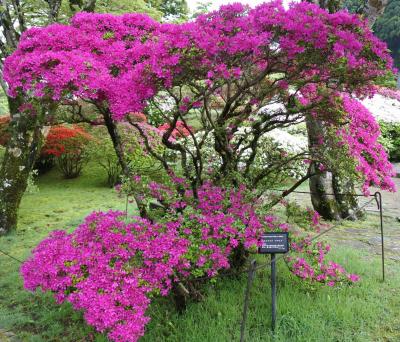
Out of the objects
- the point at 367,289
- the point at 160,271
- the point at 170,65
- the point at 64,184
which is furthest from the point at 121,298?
the point at 64,184

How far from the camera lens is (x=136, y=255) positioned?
3.52 m

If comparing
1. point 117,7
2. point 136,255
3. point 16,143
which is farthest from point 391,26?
point 136,255

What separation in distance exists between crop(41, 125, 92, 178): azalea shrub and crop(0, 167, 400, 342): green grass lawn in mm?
6182

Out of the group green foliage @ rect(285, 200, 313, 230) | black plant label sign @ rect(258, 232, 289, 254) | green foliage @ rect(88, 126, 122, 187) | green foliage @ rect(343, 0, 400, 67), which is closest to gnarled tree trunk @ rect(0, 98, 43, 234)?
green foliage @ rect(88, 126, 122, 187)

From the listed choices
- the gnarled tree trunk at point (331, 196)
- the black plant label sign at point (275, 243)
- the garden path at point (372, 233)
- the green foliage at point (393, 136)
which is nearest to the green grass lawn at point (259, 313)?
the black plant label sign at point (275, 243)

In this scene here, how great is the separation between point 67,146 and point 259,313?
9149mm

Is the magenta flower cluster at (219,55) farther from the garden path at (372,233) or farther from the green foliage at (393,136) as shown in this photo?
the green foliage at (393,136)

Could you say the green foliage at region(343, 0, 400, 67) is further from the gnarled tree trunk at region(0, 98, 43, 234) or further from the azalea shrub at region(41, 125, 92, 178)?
the gnarled tree trunk at region(0, 98, 43, 234)

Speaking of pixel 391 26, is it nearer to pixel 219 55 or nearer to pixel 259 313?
pixel 219 55

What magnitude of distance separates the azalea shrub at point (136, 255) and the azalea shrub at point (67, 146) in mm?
8050

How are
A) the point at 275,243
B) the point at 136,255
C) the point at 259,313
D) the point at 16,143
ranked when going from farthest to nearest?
1. the point at 16,143
2. the point at 259,313
3. the point at 275,243
4. the point at 136,255

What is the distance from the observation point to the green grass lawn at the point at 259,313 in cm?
392

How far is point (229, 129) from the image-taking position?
15.9 ft

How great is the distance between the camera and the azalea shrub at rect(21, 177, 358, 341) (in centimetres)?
298
